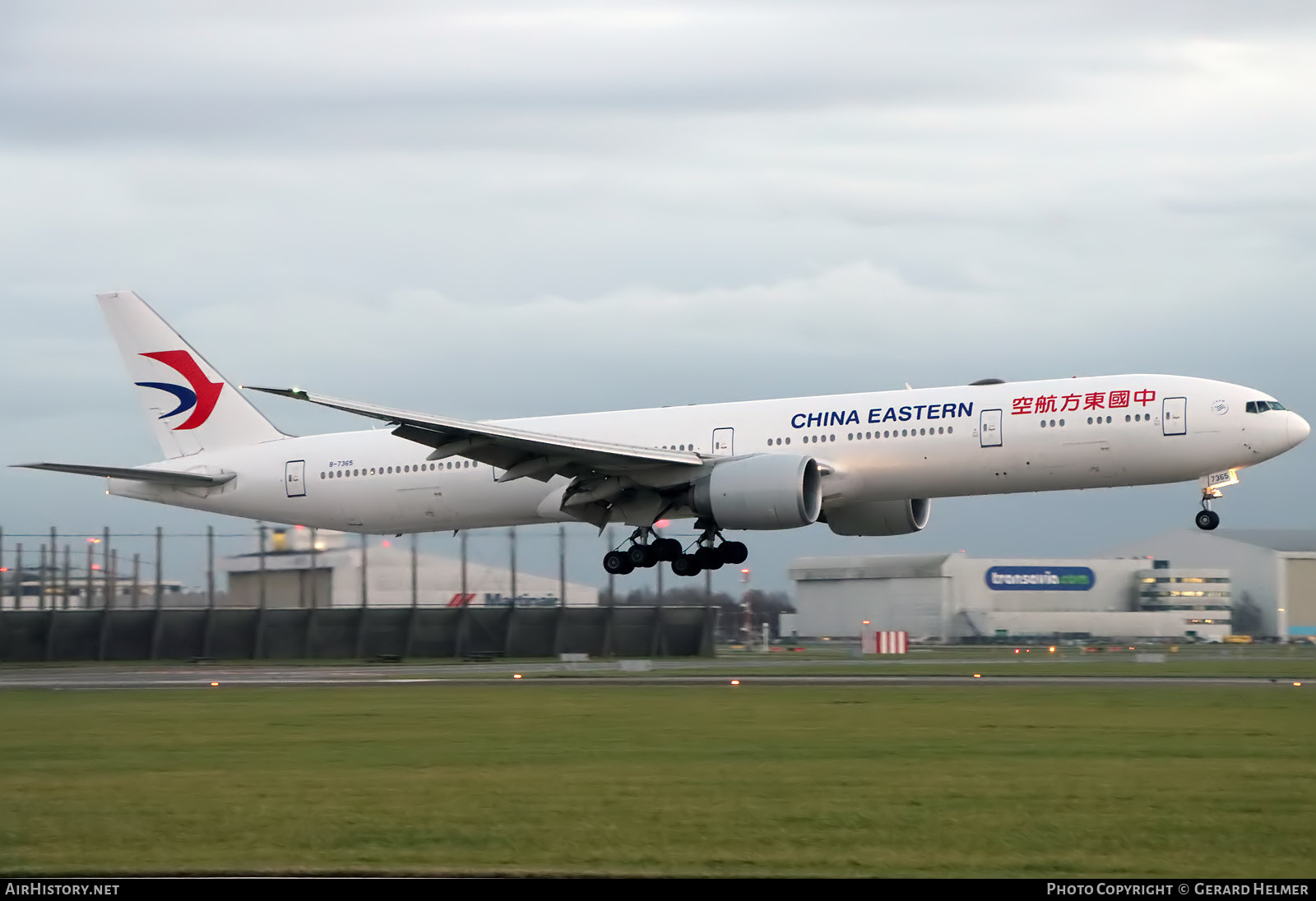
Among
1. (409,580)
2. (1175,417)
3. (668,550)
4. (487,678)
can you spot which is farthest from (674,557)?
(409,580)

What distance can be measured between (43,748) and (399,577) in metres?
40.4

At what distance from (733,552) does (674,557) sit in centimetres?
167

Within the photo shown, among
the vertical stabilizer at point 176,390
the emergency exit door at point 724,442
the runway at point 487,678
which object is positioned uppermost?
the vertical stabilizer at point 176,390

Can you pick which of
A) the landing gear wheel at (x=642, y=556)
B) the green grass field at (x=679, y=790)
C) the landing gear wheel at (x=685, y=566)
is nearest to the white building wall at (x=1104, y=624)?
the landing gear wheel at (x=685, y=566)

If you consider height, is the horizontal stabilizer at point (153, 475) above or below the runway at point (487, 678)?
above

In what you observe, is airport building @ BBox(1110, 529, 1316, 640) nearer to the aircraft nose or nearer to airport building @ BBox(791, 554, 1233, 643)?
airport building @ BBox(791, 554, 1233, 643)

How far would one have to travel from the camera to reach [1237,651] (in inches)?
2564

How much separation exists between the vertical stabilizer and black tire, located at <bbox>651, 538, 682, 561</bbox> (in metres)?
13.1

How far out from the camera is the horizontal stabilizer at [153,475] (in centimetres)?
4362

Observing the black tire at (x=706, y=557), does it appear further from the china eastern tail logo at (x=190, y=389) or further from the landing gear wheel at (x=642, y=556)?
the china eastern tail logo at (x=190, y=389)

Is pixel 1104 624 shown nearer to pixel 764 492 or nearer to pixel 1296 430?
pixel 1296 430

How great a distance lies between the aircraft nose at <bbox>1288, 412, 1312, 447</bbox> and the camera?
36.1 metres

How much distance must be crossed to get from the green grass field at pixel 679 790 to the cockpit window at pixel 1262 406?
36.4ft
